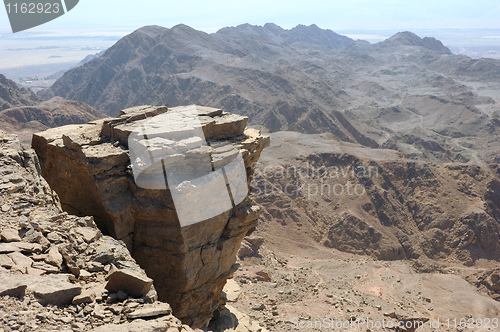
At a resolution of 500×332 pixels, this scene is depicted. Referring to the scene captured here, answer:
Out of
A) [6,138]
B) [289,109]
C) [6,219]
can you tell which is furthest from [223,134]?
[289,109]

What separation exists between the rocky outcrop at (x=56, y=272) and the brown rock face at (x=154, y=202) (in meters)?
1.80

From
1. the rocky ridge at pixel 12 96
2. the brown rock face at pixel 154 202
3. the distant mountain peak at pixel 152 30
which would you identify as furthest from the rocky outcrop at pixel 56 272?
the distant mountain peak at pixel 152 30

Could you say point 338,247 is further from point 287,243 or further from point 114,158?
point 114,158

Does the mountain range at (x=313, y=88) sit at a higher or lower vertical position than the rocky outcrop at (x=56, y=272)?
lower

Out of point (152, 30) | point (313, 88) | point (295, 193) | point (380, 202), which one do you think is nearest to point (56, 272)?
point (295, 193)

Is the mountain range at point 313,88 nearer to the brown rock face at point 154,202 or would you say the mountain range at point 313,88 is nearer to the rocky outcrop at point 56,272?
the brown rock face at point 154,202

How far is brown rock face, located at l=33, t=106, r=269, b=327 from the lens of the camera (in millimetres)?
10344

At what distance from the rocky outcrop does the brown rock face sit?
180cm

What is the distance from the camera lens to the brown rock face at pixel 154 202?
10.3 m

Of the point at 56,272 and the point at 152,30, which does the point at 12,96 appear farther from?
the point at 56,272

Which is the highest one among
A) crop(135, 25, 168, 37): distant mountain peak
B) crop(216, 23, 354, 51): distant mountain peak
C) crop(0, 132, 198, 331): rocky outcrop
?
crop(135, 25, 168, 37): distant mountain peak

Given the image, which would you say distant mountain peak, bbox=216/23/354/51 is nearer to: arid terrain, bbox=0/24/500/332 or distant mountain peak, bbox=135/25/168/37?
distant mountain peak, bbox=135/25/168/37

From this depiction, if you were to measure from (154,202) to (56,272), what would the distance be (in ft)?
13.9

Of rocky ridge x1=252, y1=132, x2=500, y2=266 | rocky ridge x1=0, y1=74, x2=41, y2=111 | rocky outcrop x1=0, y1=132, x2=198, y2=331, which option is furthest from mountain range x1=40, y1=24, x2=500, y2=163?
rocky outcrop x1=0, y1=132, x2=198, y2=331
